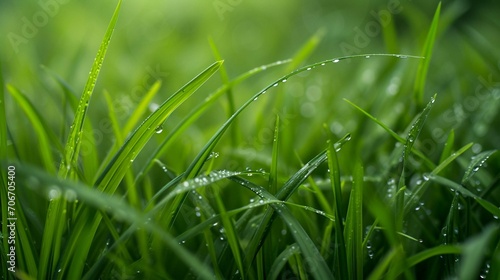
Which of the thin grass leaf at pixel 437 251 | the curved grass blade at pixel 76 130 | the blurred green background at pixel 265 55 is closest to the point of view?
the thin grass leaf at pixel 437 251

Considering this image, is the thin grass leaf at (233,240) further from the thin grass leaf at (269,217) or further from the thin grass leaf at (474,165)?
the thin grass leaf at (474,165)

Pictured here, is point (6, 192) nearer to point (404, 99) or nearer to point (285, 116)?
point (285, 116)

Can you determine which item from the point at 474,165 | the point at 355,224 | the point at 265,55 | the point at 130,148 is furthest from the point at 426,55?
the point at 265,55

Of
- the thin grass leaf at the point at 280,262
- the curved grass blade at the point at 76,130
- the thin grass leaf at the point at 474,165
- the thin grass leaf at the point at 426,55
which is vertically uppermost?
the curved grass blade at the point at 76,130

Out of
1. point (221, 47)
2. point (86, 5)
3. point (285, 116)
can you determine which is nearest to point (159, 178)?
point (285, 116)

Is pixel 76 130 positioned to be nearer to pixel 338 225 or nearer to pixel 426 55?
pixel 338 225

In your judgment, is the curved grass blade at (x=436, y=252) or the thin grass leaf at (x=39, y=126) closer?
the curved grass blade at (x=436, y=252)

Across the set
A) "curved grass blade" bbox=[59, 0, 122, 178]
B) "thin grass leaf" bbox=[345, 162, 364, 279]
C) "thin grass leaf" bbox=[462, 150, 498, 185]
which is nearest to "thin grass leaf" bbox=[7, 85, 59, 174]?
"curved grass blade" bbox=[59, 0, 122, 178]

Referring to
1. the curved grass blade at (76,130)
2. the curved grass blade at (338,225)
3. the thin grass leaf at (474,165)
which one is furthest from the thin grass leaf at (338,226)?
the curved grass blade at (76,130)

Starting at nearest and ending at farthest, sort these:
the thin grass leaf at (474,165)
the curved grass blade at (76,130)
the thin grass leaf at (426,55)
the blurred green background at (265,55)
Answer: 1. the curved grass blade at (76,130)
2. the thin grass leaf at (474,165)
3. the thin grass leaf at (426,55)
4. the blurred green background at (265,55)
